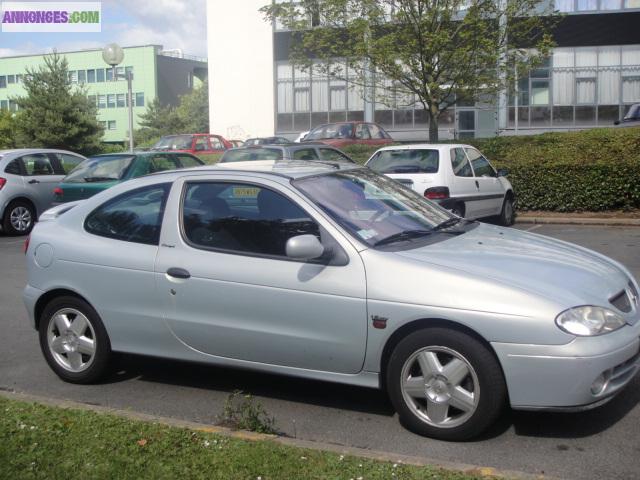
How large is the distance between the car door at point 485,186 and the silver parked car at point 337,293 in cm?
794

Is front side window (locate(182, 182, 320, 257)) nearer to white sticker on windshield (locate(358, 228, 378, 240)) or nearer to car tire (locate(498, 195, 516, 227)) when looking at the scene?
white sticker on windshield (locate(358, 228, 378, 240))

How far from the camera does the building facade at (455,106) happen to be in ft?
114

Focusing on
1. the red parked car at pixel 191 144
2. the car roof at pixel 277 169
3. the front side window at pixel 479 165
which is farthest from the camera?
the red parked car at pixel 191 144

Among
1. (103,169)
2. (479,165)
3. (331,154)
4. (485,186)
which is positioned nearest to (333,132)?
(331,154)

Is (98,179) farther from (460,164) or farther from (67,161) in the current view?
(460,164)

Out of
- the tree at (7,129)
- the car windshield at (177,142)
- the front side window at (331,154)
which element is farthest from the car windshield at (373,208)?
the tree at (7,129)

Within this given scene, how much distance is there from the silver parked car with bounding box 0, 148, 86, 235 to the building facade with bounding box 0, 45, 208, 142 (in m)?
63.6

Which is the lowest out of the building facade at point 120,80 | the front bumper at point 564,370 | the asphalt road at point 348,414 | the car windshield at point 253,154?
the asphalt road at point 348,414

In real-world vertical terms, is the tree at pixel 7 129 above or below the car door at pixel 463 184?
above

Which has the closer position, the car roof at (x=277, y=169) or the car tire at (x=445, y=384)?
the car tire at (x=445, y=384)

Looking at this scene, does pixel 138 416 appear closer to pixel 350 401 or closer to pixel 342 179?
pixel 350 401

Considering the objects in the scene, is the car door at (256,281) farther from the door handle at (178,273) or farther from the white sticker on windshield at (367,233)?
the white sticker on windshield at (367,233)

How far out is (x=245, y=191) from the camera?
538cm

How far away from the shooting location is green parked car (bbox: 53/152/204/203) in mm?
14039
